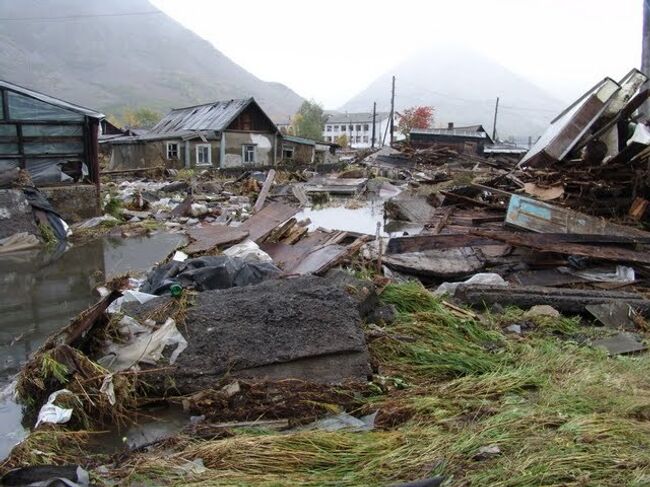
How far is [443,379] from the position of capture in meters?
3.78

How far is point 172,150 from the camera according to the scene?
2852 cm

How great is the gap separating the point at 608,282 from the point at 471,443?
4850 millimetres

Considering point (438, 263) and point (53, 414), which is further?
point (438, 263)

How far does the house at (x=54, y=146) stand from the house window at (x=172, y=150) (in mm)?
16139

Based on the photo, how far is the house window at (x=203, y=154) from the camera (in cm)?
2844

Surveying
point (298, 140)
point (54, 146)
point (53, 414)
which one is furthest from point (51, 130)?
point (298, 140)

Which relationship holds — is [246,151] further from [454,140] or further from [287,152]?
[454,140]

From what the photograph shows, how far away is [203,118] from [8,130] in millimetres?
20233

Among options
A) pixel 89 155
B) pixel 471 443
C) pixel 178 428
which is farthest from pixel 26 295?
pixel 89 155

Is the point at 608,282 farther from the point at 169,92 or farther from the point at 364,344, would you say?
the point at 169,92

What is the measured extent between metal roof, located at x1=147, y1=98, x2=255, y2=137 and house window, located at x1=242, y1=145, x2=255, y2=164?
6.57 ft

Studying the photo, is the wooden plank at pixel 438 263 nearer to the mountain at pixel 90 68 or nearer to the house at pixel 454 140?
the house at pixel 454 140

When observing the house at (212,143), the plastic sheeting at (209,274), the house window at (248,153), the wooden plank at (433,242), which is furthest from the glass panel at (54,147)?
the house window at (248,153)

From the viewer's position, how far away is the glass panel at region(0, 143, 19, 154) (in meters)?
11.5
